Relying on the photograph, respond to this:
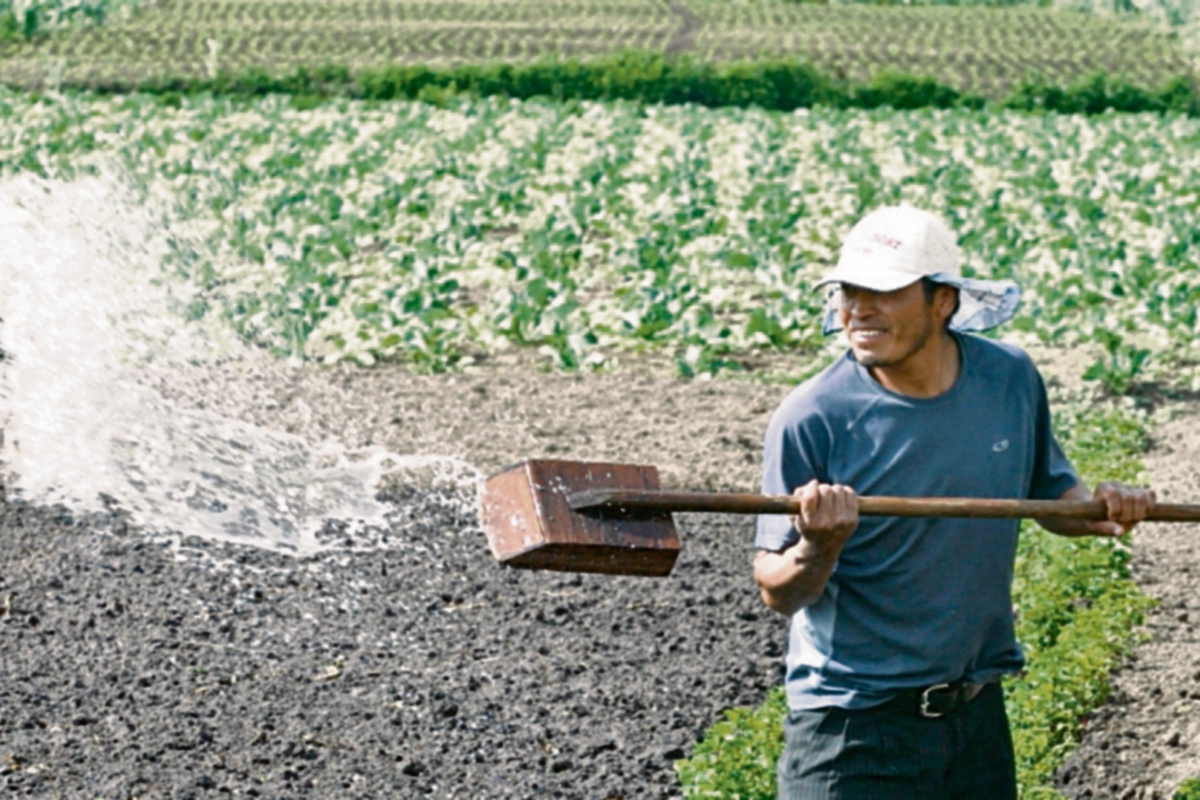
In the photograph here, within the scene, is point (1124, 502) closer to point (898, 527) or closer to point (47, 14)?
point (898, 527)

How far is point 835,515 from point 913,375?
15.9 inches

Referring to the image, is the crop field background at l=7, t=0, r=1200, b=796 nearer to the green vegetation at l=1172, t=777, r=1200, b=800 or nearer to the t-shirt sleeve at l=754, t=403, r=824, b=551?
the green vegetation at l=1172, t=777, r=1200, b=800

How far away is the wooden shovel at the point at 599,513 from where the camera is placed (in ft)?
9.48

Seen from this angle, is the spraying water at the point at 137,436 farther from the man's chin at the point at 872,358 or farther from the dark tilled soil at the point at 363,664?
the man's chin at the point at 872,358

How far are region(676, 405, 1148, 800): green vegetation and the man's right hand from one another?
177 cm

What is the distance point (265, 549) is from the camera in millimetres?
6305

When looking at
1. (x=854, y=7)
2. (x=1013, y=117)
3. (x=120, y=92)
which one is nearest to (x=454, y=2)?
(x=854, y=7)

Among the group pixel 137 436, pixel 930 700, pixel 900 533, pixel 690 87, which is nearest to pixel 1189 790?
pixel 930 700

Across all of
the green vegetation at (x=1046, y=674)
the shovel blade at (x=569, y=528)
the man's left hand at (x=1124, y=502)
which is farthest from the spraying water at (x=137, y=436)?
the man's left hand at (x=1124, y=502)

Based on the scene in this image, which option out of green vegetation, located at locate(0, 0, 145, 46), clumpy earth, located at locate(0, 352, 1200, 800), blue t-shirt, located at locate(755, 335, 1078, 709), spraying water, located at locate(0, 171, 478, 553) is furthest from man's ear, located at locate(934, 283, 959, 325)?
green vegetation, located at locate(0, 0, 145, 46)

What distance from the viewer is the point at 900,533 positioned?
2963 millimetres

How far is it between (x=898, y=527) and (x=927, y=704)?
310 millimetres

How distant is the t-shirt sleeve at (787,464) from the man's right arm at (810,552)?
0.07 ft

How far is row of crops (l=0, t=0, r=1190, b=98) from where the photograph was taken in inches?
1189
